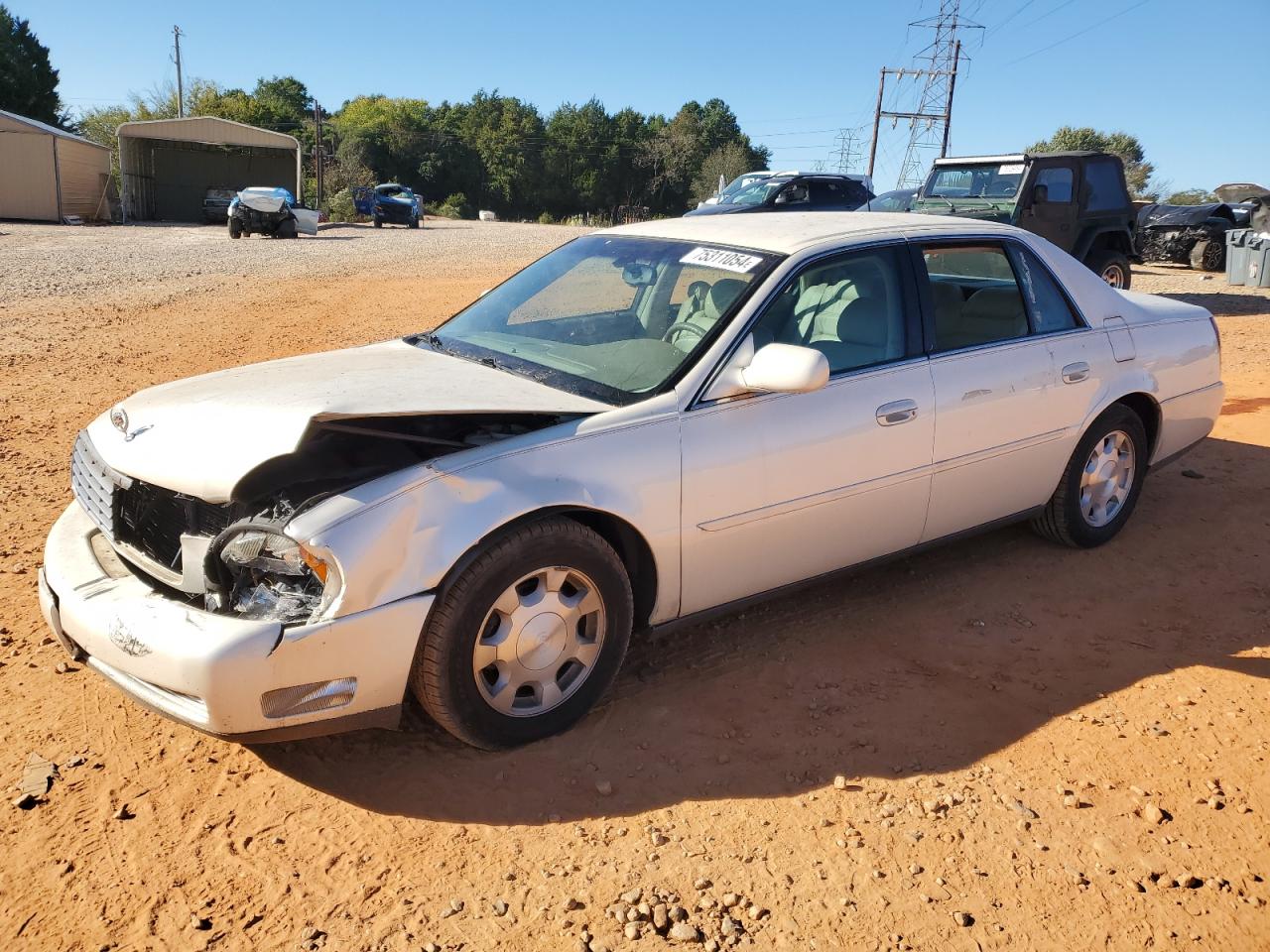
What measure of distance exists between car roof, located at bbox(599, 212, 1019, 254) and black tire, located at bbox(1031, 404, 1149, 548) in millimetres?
1028

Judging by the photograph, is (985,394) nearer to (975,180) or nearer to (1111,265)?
A: (975,180)

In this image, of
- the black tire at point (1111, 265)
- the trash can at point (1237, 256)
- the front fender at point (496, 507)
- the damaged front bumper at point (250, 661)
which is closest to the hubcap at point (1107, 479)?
the front fender at point (496, 507)

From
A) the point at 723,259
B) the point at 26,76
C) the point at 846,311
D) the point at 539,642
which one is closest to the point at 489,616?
the point at 539,642

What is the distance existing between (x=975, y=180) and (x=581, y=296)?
10.5 m

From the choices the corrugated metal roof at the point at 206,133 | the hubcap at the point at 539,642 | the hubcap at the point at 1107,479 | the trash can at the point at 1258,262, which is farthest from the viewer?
the corrugated metal roof at the point at 206,133

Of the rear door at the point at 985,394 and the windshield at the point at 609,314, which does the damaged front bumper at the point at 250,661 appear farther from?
the rear door at the point at 985,394

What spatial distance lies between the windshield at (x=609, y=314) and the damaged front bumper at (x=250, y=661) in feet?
3.74

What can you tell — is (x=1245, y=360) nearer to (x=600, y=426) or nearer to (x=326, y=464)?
(x=600, y=426)

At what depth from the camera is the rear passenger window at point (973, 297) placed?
13.8 ft

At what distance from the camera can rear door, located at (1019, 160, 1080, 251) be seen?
41.5ft

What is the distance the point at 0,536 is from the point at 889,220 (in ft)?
14.4

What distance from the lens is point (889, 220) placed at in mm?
4422

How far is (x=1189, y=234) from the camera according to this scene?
20.9m

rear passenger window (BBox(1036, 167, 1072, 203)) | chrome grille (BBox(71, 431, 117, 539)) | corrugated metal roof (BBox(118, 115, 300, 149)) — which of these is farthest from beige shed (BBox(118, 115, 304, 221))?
chrome grille (BBox(71, 431, 117, 539))
